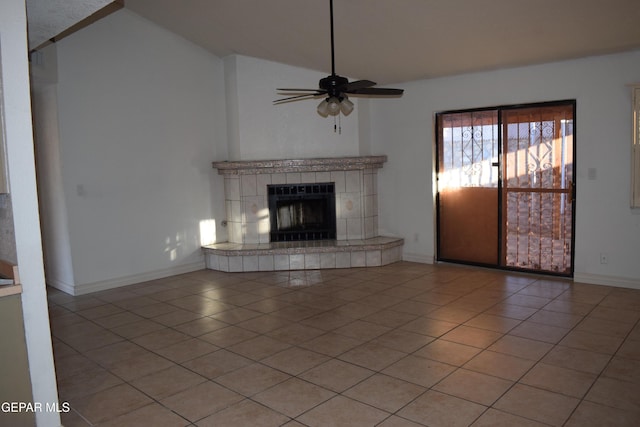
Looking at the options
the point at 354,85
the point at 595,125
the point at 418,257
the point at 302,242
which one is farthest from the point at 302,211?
the point at 595,125

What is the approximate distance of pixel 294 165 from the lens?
6461mm

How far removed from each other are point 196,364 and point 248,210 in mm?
3240

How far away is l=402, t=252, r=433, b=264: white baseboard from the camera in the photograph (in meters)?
6.60

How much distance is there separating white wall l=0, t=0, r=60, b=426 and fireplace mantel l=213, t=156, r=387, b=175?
3849 mm

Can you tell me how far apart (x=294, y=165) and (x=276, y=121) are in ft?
2.16

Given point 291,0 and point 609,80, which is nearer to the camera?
point 291,0

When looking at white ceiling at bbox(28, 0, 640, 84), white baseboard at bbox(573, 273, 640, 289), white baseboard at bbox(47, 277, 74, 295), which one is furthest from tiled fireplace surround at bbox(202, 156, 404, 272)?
white baseboard at bbox(573, 273, 640, 289)

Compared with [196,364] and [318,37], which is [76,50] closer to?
[318,37]

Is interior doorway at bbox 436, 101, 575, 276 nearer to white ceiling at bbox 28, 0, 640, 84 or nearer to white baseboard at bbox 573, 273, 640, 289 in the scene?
white baseboard at bbox 573, 273, 640, 289

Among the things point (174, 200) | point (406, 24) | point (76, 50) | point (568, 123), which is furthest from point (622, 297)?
point (76, 50)

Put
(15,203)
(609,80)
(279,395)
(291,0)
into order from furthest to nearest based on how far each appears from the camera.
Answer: (609,80), (291,0), (279,395), (15,203)

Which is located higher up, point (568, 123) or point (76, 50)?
point (76, 50)

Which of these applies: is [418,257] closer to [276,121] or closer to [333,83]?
[276,121]

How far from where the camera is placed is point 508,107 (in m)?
5.75
